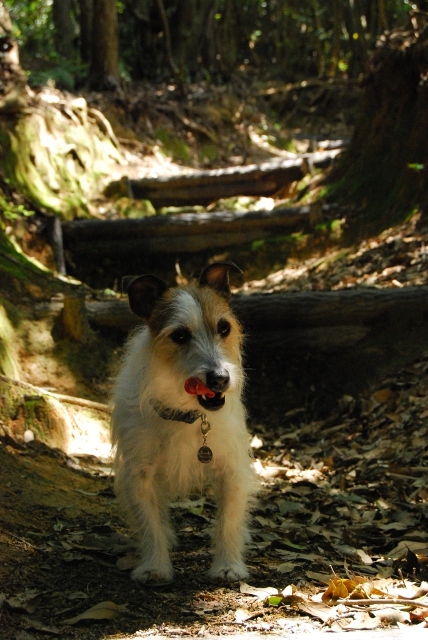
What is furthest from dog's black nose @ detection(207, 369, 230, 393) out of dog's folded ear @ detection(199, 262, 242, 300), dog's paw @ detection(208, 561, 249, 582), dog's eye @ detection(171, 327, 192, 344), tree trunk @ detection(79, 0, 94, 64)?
tree trunk @ detection(79, 0, 94, 64)

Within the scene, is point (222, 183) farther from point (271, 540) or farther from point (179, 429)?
point (179, 429)

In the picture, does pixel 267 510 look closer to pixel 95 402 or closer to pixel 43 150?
pixel 95 402

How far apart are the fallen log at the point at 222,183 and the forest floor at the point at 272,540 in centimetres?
607

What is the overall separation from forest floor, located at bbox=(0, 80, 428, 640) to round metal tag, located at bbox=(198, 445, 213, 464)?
0.61m

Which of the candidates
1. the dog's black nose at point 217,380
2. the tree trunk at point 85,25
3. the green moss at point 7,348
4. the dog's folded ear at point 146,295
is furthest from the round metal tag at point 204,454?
the tree trunk at point 85,25

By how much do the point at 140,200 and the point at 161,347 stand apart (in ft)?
27.3

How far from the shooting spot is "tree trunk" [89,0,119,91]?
15.5 meters

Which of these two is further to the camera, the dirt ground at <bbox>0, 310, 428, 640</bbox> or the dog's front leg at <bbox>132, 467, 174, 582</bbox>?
the dog's front leg at <bbox>132, 467, 174, 582</bbox>

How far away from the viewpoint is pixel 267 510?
504 cm

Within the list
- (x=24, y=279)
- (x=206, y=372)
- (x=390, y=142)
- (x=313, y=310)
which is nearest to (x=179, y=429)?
(x=206, y=372)

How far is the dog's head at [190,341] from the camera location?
363 cm

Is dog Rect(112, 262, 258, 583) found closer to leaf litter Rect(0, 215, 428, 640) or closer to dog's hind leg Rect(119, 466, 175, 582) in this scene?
dog's hind leg Rect(119, 466, 175, 582)

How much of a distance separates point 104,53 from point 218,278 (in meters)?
13.1

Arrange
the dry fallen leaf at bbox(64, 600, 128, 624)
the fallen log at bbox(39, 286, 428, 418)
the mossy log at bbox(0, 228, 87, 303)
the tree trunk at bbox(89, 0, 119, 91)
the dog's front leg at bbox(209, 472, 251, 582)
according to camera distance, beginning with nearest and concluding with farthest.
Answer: the dry fallen leaf at bbox(64, 600, 128, 624) → the dog's front leg at bbox(209, 472, 251, 582) → the fallen log at bbox(39, 286, 428, 418) → the mossy log at bbox(0, 228, 87, 303) → the tree trunk at bbox(89, 0, 119, 91)
